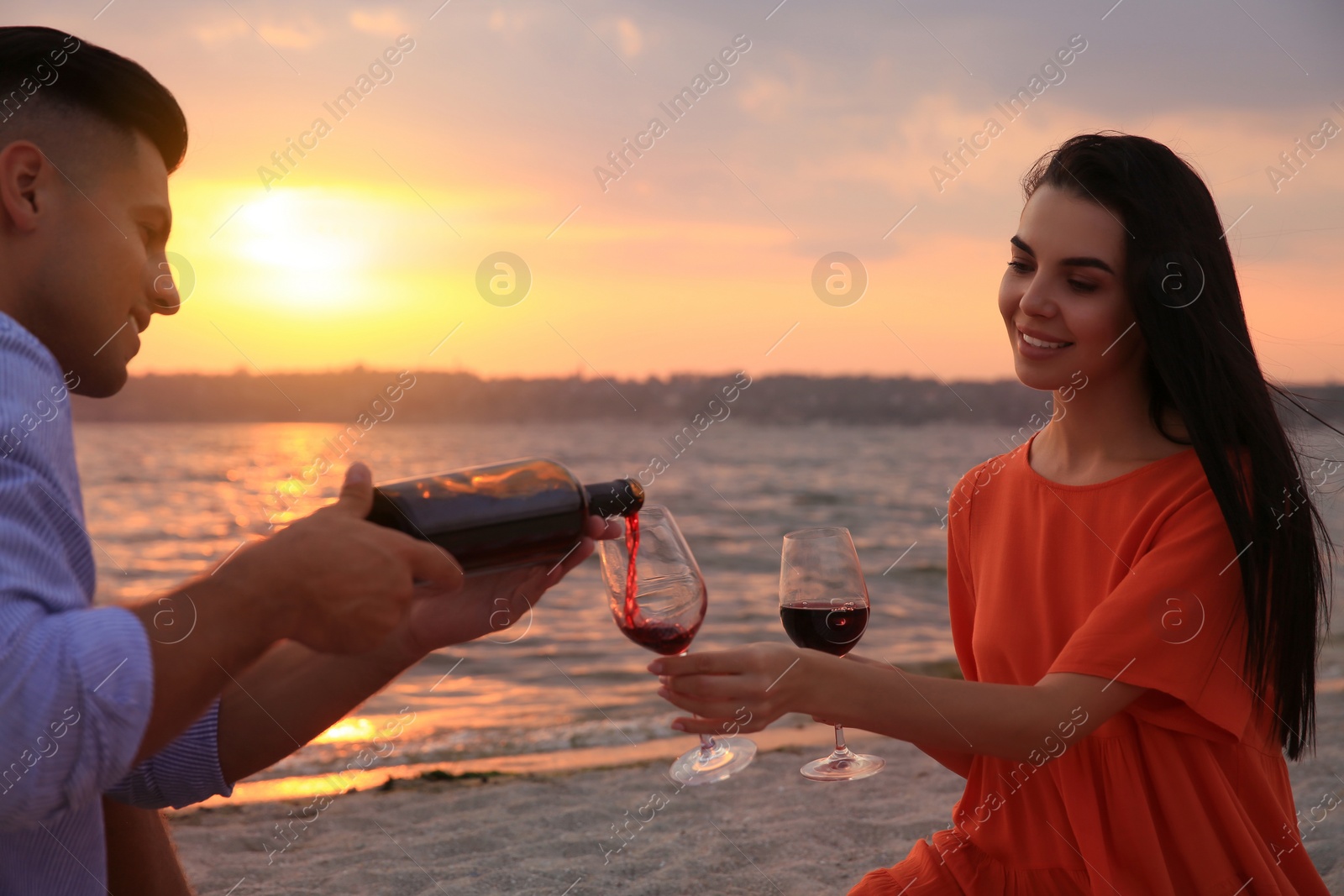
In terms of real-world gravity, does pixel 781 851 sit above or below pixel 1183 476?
below

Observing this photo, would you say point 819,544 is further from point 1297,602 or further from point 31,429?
point 31,429

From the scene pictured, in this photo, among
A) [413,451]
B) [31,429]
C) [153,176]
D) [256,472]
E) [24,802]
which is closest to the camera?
[24,802]

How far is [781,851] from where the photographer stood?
417 cm

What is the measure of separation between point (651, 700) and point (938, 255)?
4704 mm

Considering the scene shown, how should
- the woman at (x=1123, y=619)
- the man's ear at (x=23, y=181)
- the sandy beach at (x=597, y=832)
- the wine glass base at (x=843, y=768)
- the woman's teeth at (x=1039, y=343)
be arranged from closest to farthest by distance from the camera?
1. the man's ear at (x=23, y=181)
2. the woman at (x=1123, y=619)
3. the wine glass base at (x=843, y=768)
4. the woman's teeth at (x=1039, y=343)
5. the sandy beach at (x=597, y=832)

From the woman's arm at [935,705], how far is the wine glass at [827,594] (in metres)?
0.26

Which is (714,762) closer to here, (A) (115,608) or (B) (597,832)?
(A) (115,608)

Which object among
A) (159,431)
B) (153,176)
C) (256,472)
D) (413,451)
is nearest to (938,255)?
(153,176)

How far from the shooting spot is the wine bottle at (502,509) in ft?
6.67

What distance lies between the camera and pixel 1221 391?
2508 mm

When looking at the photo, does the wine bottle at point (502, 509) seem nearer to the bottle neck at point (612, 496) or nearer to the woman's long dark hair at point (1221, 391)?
the bottle neck at point (612, 496)

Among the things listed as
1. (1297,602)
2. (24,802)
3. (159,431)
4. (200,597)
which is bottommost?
(159,431)

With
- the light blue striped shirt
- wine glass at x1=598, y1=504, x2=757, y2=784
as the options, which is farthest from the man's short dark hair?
wine glass at x1=598, y1=504, x2=757, y2=784

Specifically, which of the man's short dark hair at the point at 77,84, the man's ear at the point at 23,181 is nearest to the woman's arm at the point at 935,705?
the man's ear at the point at 23,181
